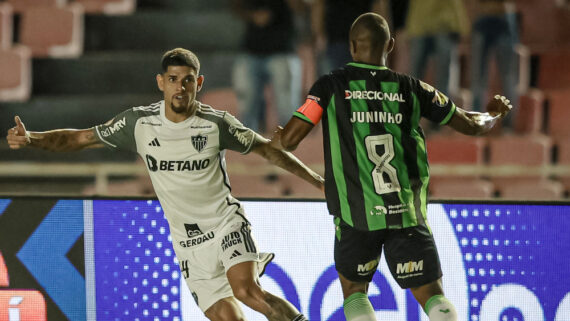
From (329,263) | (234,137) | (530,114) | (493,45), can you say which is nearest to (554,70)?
(530,114)

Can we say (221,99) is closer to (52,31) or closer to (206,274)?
(52,31)

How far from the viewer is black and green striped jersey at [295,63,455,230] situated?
12.1 feet

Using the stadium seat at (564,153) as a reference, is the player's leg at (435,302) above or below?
above

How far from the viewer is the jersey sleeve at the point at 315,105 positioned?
3674 millimetres

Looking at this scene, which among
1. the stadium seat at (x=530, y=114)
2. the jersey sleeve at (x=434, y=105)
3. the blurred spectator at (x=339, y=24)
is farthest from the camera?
the stadium seat at (x=530, y=114)

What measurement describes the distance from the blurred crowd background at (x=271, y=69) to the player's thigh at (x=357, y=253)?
7.45 ft

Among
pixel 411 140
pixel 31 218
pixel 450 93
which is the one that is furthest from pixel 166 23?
pixel 411 140

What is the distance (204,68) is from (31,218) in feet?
13.4

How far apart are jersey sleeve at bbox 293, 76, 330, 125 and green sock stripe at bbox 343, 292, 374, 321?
32.3 inches

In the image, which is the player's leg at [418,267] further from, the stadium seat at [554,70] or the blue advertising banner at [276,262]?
the stadium seat at [554,70]

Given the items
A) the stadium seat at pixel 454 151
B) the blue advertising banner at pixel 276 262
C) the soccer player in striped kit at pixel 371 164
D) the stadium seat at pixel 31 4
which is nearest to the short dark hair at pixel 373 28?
the soccer player in striped kit at pixel 371 164

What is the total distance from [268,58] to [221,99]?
97 centimetres

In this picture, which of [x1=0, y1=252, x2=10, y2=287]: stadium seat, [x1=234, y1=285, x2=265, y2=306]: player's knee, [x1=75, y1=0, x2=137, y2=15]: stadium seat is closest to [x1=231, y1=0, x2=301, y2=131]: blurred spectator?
[x1=75, y1=0, x2=137, y2=15]: stadium seat

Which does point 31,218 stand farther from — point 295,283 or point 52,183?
point 52,183
